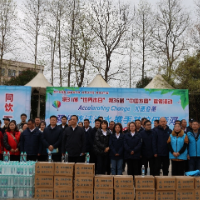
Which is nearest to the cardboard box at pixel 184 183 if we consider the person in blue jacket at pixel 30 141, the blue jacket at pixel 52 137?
the blue jacket at pixel 52 137

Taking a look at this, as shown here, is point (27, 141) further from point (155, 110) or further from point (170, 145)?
point (155, 110)

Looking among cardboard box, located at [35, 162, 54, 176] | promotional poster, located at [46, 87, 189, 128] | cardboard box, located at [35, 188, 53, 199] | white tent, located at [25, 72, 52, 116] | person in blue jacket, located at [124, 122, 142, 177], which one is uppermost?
white tent, located at [25, 72, 52, 116]

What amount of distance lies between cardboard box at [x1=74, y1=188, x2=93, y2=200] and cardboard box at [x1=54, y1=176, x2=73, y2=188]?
0.61 ft

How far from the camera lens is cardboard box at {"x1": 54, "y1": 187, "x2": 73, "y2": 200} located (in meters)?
5.30

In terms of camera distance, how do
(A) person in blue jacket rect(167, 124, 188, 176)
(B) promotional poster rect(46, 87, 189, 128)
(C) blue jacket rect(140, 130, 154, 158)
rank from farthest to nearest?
1. (B) promotional poster rect(46, 87, 189, 128)
2. (C) blue jacket rect(140, 130, 154, 158)
3. (A) person in blue jacket rect(167, 124, 188, 176)

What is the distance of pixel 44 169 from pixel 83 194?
814 mm

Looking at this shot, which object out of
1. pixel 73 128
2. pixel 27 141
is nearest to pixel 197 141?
pixel 73 128

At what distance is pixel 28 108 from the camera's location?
10.9 m

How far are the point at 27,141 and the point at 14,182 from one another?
4.84 ft

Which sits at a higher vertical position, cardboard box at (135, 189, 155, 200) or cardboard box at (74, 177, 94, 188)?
cardboard box at (74, 177, 94, 188)

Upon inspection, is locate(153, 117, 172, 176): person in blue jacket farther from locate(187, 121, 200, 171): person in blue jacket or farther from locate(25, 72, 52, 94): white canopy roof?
locate(25, 72, 52, 94): white canopy roof

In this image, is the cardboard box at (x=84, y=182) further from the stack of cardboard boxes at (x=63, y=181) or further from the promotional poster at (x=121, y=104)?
the promotional poster at (x=121, y=104)

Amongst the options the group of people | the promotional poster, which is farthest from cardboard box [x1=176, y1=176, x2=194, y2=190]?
the promotional poster

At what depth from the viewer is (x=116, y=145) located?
6664mm
